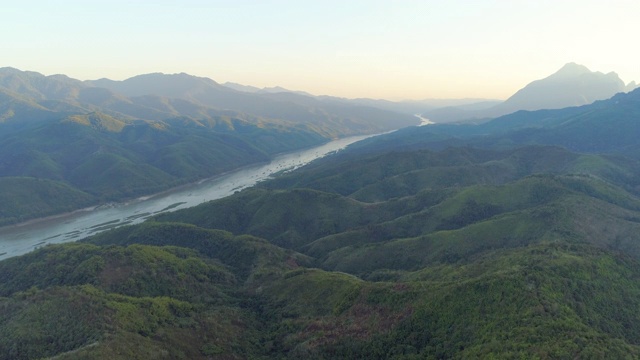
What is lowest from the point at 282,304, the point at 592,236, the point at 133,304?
the point at 592,236

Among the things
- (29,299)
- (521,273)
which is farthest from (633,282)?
(29,299)

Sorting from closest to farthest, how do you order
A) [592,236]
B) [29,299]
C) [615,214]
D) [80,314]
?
[80,314] → [29,299] → [592,236] → [615,214]

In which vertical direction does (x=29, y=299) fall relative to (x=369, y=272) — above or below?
above

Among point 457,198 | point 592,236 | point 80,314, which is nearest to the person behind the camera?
point 80,314

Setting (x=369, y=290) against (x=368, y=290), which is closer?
(x=369, y=290)

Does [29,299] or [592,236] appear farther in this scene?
[592,236]

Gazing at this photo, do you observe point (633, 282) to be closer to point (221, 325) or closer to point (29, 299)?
point (221, 325)
